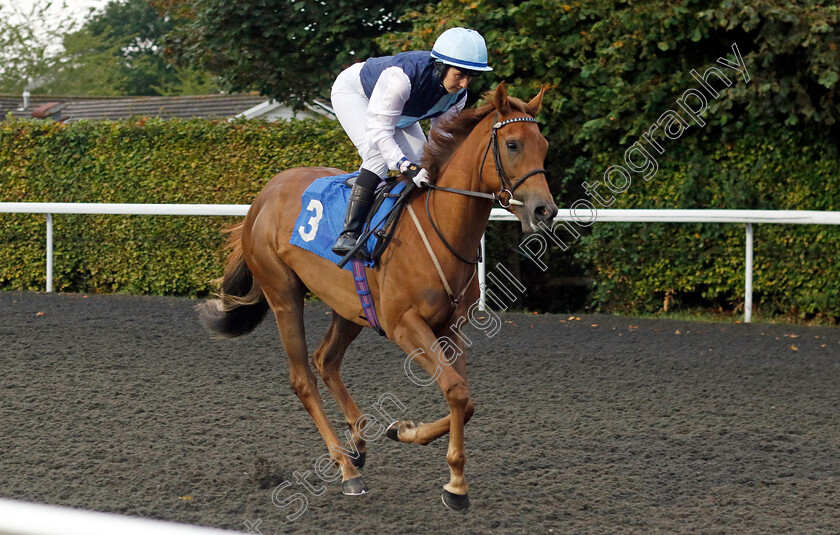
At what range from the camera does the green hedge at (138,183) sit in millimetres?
9312

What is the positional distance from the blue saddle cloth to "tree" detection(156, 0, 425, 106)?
20.3ft

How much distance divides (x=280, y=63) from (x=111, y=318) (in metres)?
4.52

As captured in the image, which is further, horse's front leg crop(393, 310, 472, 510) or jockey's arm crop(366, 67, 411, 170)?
jockey's arm crop(366, 67, 411, 170)

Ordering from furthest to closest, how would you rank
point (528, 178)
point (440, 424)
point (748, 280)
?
point (748, 280), point (440, 424), point (528, 178)

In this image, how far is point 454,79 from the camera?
3.91 metres

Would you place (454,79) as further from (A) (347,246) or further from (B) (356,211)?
(A) (347,246)

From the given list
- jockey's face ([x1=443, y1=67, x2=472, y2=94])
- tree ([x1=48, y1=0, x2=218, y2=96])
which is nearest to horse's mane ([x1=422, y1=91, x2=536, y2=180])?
jockey's face ([x1=443, y1=67, x2=472, y2=94])

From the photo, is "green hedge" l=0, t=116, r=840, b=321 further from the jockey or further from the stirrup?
the stirrup

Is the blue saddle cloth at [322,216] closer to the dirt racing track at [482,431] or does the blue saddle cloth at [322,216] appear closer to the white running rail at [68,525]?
the dirt racing track at [482,431]

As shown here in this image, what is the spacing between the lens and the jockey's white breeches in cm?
433

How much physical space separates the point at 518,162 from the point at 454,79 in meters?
0.60

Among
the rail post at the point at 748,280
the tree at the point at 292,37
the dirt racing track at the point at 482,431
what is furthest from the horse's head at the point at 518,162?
the tree at the point at 292,37

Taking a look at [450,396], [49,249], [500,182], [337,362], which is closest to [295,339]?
[337,362]

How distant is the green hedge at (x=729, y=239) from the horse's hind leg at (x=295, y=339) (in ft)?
14.5
